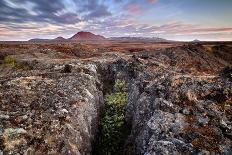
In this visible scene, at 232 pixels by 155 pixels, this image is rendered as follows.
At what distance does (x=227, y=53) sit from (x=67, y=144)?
3570 inches

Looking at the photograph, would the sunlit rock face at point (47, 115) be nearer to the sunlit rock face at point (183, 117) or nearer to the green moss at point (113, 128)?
the green moss at point (113, 128)

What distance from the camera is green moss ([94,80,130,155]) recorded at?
19.7m

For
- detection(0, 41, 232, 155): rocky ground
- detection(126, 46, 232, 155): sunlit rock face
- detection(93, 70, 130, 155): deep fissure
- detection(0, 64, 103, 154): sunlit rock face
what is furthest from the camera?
detection(93, 70, 130, 155): deep fissure

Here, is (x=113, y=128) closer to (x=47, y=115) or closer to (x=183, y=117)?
(x=47, y=115)

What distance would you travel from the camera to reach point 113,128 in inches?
854

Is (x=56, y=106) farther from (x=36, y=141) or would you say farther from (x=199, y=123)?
(x=199, y=123)

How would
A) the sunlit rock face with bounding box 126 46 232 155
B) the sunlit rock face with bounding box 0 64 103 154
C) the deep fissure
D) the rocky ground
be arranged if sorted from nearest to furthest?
1. the sunlit rock face with bounding box 126 46 232 155
2. the rocky ground
3. the sunlit rock face with bounding box 0 64 103 154
4. the deep fissure

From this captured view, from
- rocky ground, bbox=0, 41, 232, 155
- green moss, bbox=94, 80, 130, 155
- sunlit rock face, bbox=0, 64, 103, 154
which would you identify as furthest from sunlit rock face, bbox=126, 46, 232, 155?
sunlit rock face, bbox=0, 64, 103, 154

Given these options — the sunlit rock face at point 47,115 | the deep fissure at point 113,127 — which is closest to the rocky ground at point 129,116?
the sunlit rock face at point 47,115

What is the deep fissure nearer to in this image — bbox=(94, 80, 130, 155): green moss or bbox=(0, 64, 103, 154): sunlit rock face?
bbox=(94, 80, 130, 155): green moss

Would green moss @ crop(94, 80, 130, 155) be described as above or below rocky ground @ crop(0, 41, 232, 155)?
below

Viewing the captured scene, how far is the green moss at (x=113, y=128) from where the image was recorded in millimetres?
19730

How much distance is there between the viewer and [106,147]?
19906 millimetres

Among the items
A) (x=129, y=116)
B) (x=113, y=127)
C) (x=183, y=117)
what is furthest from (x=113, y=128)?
(x=183, y=117)
